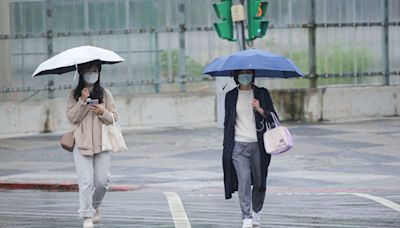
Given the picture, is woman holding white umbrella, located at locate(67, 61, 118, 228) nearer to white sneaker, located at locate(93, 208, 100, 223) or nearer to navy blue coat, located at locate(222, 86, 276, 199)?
white sneaker, located at locate(93, 208, 100, 223)

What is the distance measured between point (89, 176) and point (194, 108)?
1420cm

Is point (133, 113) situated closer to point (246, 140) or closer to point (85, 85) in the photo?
point (85, 85)

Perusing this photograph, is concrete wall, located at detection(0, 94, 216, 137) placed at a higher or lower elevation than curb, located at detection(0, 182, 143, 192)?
higher

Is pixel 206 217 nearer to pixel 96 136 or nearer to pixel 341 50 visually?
pixel 96 136

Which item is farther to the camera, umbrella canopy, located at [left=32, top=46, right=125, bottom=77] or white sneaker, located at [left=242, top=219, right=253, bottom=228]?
umbrella canopy, located at [left=32, top=46, right=125, bottom=77]

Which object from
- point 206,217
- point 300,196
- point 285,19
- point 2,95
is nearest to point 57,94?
point 2,95

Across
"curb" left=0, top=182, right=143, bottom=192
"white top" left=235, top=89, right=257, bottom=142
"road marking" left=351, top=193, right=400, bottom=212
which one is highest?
"white top" left=235, top=89, right=257, bottom=142

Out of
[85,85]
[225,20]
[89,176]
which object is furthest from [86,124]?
[225,20]

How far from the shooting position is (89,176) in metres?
10.5

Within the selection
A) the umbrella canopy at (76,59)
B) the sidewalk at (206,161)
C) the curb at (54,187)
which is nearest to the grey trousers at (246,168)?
the umbrella canopy at (76,59)

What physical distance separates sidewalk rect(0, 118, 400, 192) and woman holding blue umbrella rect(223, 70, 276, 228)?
15.0ft

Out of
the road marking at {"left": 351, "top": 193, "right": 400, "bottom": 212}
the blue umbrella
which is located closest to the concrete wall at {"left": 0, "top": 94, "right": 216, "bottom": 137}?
the road marking at {"left": 351, "top": 193, "right": 400, "bottom": 212}

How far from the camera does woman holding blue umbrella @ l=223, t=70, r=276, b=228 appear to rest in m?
10.3

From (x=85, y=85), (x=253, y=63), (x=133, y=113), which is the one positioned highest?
(x=253, y=63)
